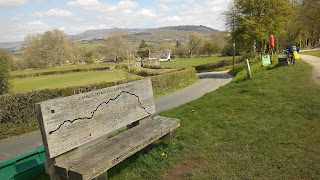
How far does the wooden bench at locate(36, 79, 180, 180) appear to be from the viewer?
3.14 m

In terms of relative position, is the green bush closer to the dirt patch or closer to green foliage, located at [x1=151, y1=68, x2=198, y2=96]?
green foliage, located at [x1=151, y1=68, x2=198, y2=96]

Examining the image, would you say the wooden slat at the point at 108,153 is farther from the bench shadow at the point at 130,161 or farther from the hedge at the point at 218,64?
the hedge at the point at 218,64

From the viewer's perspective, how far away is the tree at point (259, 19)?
69.1ft

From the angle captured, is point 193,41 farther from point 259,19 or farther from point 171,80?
point 171,80

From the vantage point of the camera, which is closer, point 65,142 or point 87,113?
point 65,142

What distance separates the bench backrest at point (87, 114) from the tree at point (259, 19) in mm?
19386

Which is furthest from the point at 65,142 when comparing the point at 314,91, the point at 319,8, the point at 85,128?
the point at 319,8

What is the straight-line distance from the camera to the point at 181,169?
150 inches

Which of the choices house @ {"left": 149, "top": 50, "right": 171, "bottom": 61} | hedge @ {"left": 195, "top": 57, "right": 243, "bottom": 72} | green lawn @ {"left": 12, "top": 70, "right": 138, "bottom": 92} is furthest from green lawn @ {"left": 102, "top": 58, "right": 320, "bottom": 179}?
house @ {"left": 149, "top": 50, "right": 171, "bottom": 61}

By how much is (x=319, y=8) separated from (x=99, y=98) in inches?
1576

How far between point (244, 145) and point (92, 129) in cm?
299

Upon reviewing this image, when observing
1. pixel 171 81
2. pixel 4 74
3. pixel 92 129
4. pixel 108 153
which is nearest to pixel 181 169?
pixel 108 153

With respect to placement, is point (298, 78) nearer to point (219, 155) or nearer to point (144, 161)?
point (219, 155)

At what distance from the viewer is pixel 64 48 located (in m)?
74.5
